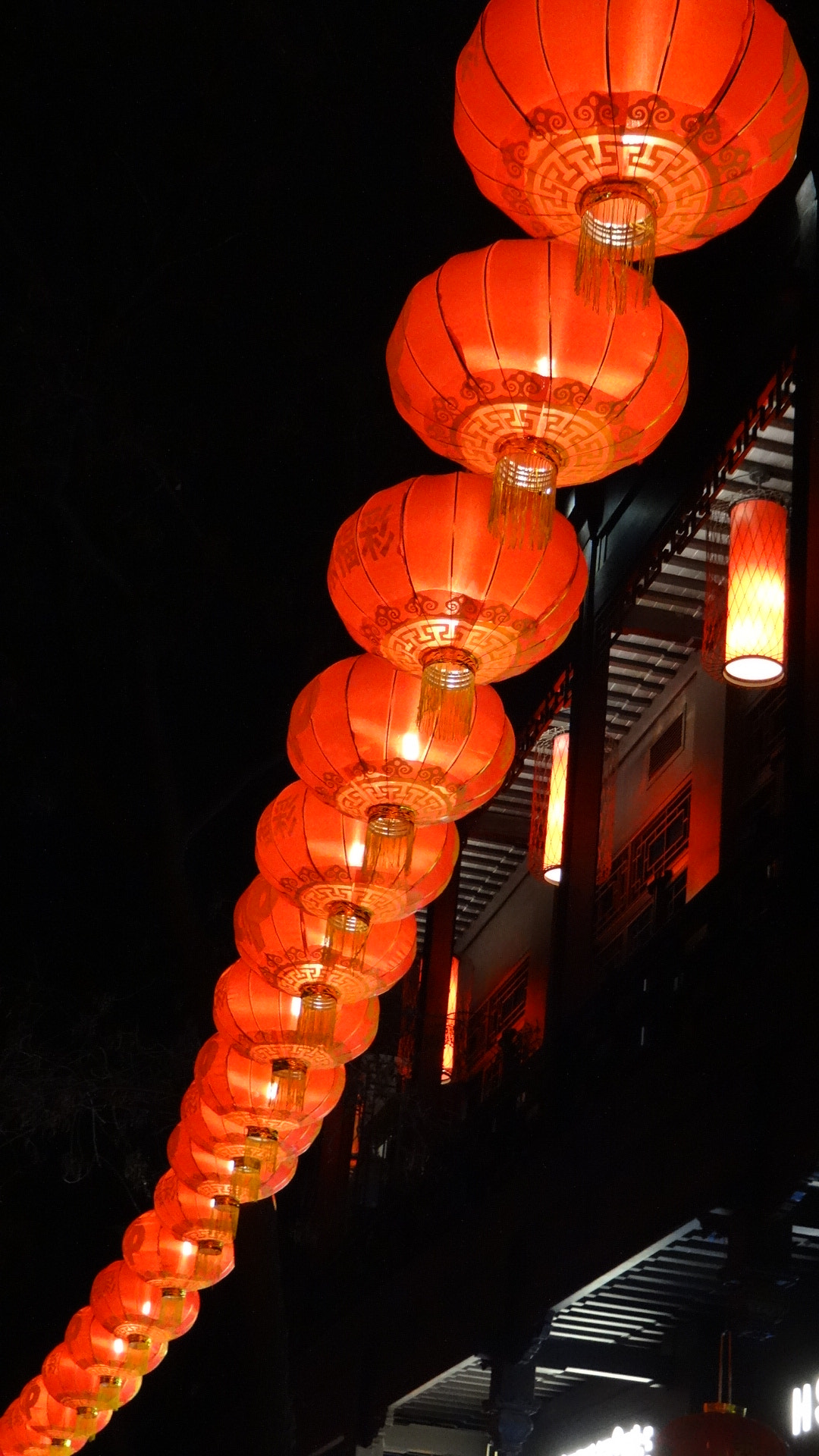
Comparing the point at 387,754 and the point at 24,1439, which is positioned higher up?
the point at 387,754

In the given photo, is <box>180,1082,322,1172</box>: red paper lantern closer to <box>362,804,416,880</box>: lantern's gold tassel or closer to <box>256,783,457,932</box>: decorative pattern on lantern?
<box>256,783,457,932</box>: decorative pattern on lantern

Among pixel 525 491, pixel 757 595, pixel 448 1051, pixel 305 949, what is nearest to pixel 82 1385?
pixel 448 1051

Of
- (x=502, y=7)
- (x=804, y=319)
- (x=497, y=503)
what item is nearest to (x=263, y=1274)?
→ (x=804, y=319)

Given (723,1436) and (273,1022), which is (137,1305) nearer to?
(273,1022)

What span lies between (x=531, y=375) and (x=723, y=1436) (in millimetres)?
4420

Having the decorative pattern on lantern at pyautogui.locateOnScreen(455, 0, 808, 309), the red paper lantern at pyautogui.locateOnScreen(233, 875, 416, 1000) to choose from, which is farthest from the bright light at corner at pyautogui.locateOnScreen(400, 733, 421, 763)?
the decorative pattern on lantern at pyautogui.locateOnScreen(455, 0, 808, 309)

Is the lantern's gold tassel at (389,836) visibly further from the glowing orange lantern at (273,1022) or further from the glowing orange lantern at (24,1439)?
the glowing orange lantern at (24,1439)

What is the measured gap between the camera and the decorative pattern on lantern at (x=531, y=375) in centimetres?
457

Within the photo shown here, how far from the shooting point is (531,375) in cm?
460

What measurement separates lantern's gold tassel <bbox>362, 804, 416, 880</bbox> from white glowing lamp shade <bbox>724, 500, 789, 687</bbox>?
2.83 metres

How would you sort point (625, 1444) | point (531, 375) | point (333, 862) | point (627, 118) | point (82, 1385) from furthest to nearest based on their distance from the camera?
point (82, 1385) → point (625, 1444) → point (333, 862) → point (531, 375) → point (627, 118)

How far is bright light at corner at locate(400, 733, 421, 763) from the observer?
5.93 m

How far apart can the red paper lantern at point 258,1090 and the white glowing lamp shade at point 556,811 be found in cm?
347

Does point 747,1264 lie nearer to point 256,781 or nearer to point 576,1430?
point 576,1430
